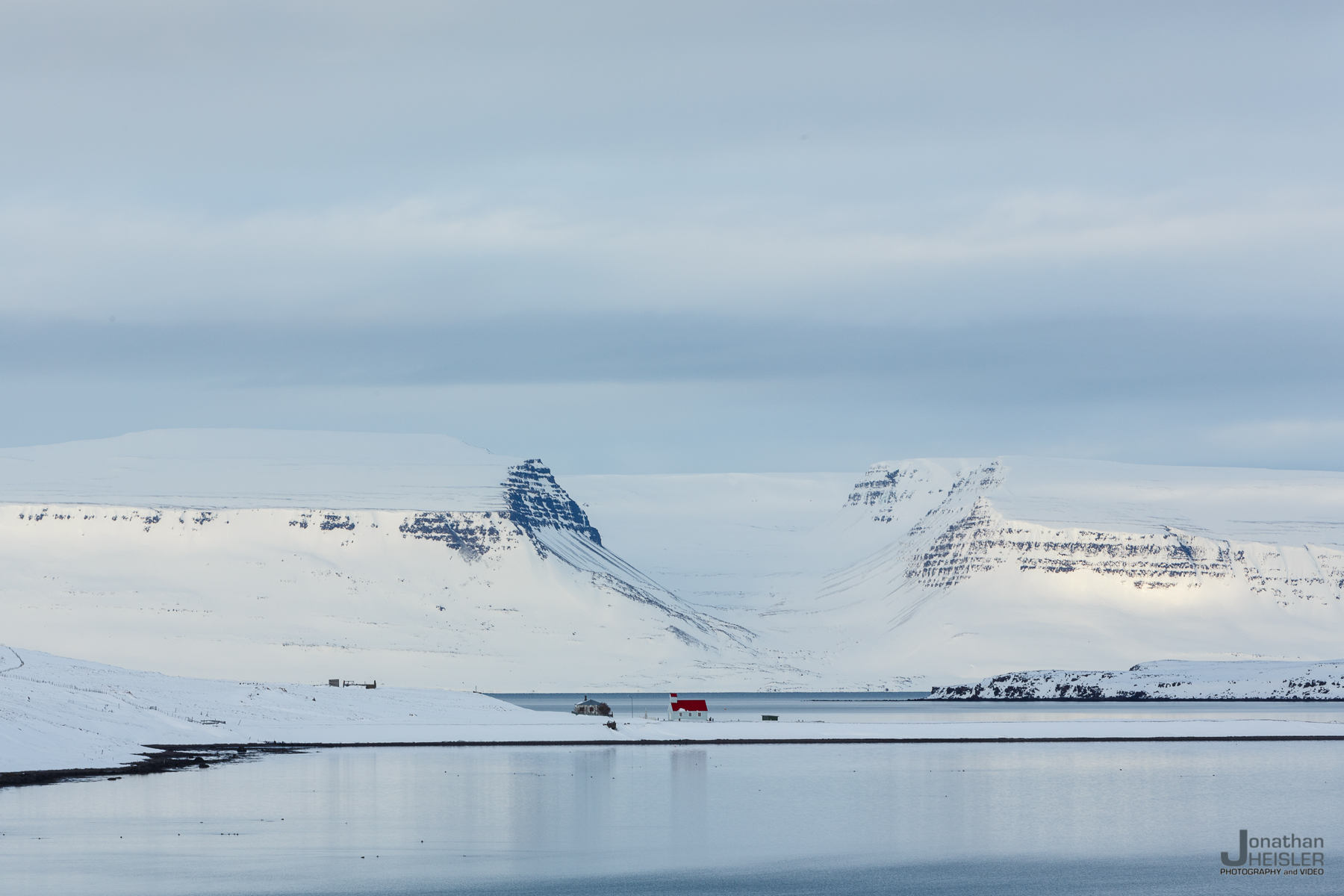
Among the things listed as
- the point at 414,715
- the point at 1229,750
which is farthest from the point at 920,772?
the point at 414,715

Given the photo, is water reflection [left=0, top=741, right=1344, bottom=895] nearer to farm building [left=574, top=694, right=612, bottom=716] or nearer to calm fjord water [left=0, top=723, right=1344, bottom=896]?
calm fjord water [left=0, top=723, right=1344, bottom=896]

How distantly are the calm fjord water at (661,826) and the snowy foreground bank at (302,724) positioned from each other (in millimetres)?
8763

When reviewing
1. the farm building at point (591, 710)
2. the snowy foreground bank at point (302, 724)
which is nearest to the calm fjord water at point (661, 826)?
the snowy foreground bank at point (302, 724)

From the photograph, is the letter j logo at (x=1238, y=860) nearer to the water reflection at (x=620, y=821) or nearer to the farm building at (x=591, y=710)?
the water reflection at (x=620, y=821)

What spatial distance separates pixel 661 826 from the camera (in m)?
66.6

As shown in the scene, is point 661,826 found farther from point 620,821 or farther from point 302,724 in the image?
point 302,724

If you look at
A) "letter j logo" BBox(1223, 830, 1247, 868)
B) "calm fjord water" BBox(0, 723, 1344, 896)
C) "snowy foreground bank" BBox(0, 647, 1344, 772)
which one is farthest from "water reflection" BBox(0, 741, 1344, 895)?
"snowy foreground bank" BBox(0, 647, 1344, 772)

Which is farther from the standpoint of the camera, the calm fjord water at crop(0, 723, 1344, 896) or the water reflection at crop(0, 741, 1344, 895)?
the water reflection at crop(0, 741, 1344, 895)

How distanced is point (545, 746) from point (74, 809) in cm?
4704

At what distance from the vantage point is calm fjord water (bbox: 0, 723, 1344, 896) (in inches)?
2105

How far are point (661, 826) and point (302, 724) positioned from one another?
5705cm

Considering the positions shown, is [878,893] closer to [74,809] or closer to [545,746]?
[74,809]

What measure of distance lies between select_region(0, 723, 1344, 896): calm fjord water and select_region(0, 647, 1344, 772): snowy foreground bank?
28.7 feet

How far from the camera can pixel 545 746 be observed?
11362 centimetres
